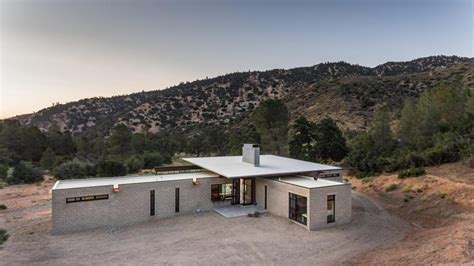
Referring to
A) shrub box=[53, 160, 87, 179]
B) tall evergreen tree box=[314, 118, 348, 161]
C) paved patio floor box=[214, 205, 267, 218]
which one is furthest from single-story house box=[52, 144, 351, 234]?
shrub box=[53, 160, 87, 179]

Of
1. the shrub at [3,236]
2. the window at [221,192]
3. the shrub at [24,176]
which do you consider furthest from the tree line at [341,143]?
the shrub at [3,236]

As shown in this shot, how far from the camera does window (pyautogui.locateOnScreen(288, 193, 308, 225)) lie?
52.3 ft

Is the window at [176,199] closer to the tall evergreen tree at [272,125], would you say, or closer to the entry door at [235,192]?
the entry door at [235,192]

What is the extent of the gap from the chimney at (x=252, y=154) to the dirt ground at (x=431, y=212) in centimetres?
840

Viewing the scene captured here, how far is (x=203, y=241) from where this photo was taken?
44.9ft

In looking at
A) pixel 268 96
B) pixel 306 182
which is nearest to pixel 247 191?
pixel 306 182

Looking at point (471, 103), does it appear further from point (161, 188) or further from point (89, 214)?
point (89, 214)

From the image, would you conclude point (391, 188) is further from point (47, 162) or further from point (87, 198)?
point (47, 162)

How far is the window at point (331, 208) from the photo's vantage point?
1609 cm

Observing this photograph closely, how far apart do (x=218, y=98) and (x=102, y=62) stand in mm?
46724

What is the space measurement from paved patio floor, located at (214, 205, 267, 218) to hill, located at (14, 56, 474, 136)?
3471 centimetres

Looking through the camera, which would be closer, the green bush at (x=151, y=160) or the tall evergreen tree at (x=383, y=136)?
the tall evergreen tree at (x=383, y=136)

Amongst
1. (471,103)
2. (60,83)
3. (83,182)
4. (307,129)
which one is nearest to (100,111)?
(60,83)

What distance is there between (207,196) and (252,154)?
4770 millimetres
